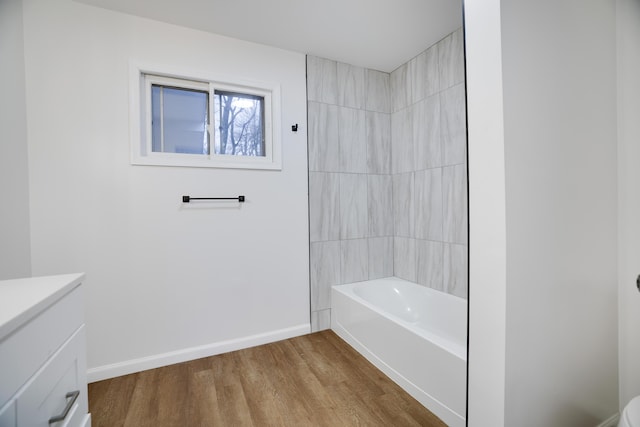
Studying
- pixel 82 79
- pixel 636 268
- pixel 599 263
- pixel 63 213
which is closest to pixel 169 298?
pixel 63 213

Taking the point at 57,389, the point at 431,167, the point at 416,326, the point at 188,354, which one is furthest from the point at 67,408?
the point at 431,167

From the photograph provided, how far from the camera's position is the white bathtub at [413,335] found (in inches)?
52.9

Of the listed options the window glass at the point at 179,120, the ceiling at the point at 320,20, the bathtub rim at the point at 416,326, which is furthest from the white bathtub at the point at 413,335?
the ceiling at the point at 320,20

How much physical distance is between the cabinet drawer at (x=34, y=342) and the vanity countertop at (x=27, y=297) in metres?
0.03

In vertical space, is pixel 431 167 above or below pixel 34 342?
above

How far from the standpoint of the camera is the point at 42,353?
2.41 feet

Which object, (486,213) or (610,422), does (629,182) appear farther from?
(610,422)

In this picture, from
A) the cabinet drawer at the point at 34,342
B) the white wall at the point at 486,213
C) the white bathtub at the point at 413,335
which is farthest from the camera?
the white bathtub at the point at 413,335

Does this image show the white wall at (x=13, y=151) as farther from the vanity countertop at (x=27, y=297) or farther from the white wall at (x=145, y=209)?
the vanity countertop at (x=27, y=297)

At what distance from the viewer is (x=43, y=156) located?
5.32 ft

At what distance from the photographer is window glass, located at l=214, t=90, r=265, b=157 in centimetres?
214

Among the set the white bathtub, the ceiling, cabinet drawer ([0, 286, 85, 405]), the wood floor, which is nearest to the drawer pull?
cabinet drawer ([0, 286, 85, 405])

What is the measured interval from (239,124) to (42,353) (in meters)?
1.87

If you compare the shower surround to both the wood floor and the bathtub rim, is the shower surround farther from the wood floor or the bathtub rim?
the wood floor
